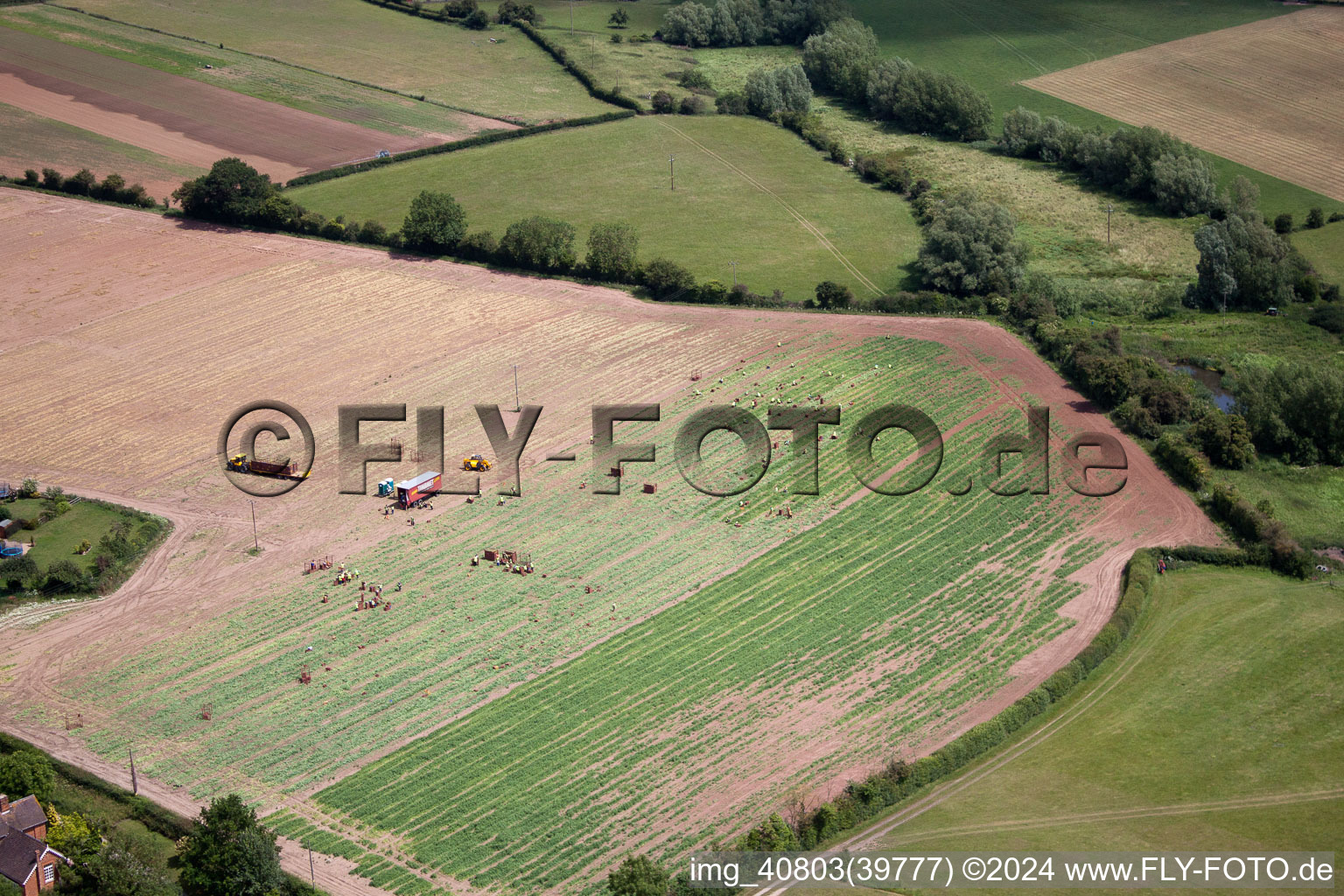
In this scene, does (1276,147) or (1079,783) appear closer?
(1079,783)

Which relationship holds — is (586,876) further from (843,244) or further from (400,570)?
(843,244)

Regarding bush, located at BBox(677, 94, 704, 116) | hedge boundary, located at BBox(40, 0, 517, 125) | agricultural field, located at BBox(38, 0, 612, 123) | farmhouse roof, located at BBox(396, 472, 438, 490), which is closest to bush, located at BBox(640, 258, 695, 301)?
farmhouse roof, located at BBox(396, 472, 438, 490)

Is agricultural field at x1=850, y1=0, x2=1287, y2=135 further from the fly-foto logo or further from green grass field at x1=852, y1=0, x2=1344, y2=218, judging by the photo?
the fly-foto logo

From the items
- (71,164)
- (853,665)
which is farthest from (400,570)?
(71,164)

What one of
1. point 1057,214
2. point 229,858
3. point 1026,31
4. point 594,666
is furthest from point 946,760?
point 1026,31

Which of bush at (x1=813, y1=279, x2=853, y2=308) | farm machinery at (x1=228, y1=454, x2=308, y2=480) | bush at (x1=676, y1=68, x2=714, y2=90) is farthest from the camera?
bush at (x1=676, y1=68, x2=714, y2=90)
